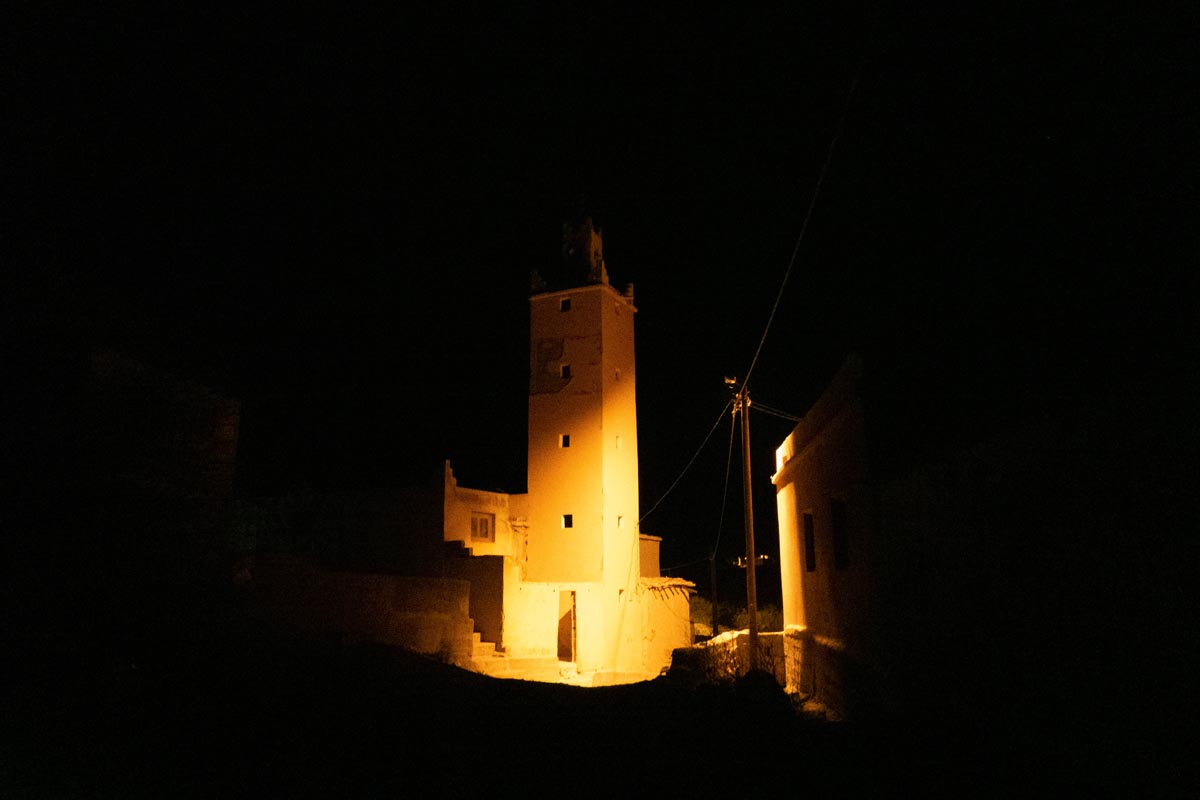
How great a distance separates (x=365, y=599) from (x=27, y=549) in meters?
7.23

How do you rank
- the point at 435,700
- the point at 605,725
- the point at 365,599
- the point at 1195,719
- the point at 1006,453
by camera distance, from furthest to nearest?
the point at 365,599, the point at 435,700, the point at 605,725, the point at 1006,453, the point at 1195,719

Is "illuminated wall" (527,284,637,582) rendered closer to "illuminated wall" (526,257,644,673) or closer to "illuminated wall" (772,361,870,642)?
"illuminated wall" (526,257,644,673)

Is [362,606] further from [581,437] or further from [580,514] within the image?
[581,437]

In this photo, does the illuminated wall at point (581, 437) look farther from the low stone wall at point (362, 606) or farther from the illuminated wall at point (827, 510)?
the illuminated wall at point (827, 510)

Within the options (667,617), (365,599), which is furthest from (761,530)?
(365,599)

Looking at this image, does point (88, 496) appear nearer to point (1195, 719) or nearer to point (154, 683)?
point (154, 683)

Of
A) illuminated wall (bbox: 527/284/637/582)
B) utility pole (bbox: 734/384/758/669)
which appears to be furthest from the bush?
utility pole (bbox: 734/384/758/669)

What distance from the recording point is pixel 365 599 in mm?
16422

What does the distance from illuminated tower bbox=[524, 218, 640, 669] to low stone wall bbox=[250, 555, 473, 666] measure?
8188mm

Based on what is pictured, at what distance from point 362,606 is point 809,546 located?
9653 millimetres

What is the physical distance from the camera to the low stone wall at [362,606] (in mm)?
14945

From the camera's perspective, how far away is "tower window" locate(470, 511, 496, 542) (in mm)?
27609

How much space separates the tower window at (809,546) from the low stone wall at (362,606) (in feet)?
30.4

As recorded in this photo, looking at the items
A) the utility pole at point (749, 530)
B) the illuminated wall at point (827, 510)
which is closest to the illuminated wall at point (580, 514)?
the utility pole at point (749, 530)
